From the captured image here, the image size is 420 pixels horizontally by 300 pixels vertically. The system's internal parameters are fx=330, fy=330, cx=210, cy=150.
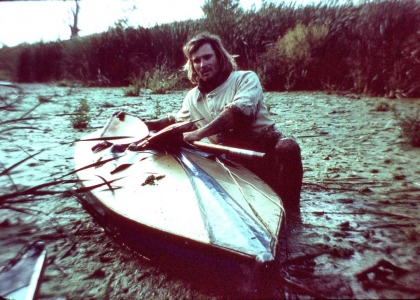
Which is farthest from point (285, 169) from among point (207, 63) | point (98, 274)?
point (98, 274)

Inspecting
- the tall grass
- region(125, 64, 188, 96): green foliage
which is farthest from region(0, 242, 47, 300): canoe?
region(125, 64, 188, 96): green foliage

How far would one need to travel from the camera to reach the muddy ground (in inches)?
60.7

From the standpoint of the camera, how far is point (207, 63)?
113 inches

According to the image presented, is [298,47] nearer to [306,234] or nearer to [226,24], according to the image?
[226,24]

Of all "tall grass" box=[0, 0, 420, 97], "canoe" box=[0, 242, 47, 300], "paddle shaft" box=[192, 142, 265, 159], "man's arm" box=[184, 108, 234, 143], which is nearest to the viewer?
"canoe" box=[0, 242, 47, 300]

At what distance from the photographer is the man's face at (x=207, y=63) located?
288cm

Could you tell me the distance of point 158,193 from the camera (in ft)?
6.44

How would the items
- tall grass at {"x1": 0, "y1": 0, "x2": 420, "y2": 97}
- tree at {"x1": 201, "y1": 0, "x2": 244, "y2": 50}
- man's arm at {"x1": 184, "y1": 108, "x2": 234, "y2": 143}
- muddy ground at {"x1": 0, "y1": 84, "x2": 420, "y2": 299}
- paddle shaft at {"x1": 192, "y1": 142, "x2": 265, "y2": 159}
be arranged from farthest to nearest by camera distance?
tree at {"x1": 201, "y1": 0, "x2": 244, "y2": 50}
tall grass at {"x1": 0, "y1": 0, "x2": 420, "y2": 97}
man's arm at {"x1": 184, "y1": 108, "x2": 234, "y2": 143}
paddle shaft at {"x1": 192, "y1": 142, "x2": 265, "y2": 159}
muddy ground at {"x1": 0, "y1": 84, "x2": 420, "y2": 299}

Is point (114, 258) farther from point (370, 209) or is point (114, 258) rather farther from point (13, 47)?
point (370, 209)

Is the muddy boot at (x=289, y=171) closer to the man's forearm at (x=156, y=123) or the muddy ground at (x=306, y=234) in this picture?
the muddy ground at (x=306, y=234)

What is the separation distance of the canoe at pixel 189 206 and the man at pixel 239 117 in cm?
26

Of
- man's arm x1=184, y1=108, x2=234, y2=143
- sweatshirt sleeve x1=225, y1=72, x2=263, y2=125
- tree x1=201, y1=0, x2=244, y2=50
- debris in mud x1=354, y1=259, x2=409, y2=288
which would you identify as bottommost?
debris in mud x1=354, y1=259, x2=409, y2=288

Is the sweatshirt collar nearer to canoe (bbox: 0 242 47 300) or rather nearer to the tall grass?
canoe (bbox: 0 242 47 300)

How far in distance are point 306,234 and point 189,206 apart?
0.82m
